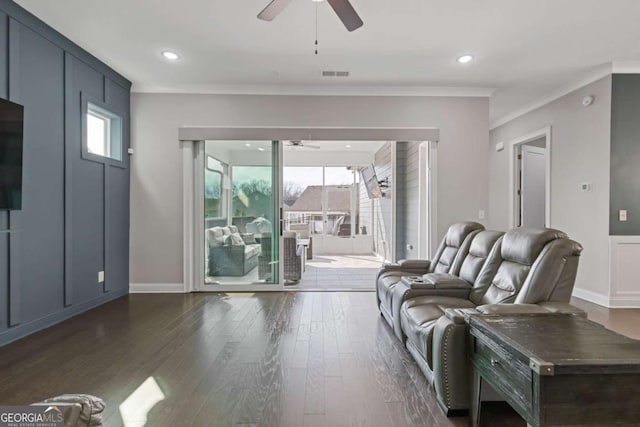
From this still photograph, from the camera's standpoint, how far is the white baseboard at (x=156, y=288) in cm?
472

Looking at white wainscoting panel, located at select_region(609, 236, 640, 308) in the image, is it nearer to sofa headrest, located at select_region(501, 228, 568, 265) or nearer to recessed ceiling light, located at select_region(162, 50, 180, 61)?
sofa headrest, located at select_region(501, 228, 568, 265)

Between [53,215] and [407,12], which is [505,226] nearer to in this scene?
[407,12]

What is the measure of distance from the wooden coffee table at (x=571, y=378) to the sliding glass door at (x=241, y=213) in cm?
375

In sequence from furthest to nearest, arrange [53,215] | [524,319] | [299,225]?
[299,225] < [53,215] < [524,319]

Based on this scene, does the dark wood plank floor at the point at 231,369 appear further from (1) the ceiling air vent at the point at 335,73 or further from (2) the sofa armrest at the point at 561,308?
(1) the ceiling air vent at the point at 335,73

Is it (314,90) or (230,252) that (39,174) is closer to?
(230,252)

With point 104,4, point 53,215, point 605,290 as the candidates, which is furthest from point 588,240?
point 53,215

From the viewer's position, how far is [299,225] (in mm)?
8930

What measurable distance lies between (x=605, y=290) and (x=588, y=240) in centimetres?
64

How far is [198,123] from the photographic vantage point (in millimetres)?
4727

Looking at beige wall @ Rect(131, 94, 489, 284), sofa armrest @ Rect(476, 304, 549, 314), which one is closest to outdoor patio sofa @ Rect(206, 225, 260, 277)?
beige wall @ Rect(131, 94, 489, 284)

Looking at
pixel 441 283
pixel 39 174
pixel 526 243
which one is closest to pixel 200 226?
pixel 39 174

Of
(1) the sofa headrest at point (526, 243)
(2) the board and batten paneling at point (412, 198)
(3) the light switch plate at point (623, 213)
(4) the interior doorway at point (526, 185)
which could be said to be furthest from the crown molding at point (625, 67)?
(1) the sofa headrest at point (526, 243)

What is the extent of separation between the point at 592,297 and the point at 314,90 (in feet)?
15.0
